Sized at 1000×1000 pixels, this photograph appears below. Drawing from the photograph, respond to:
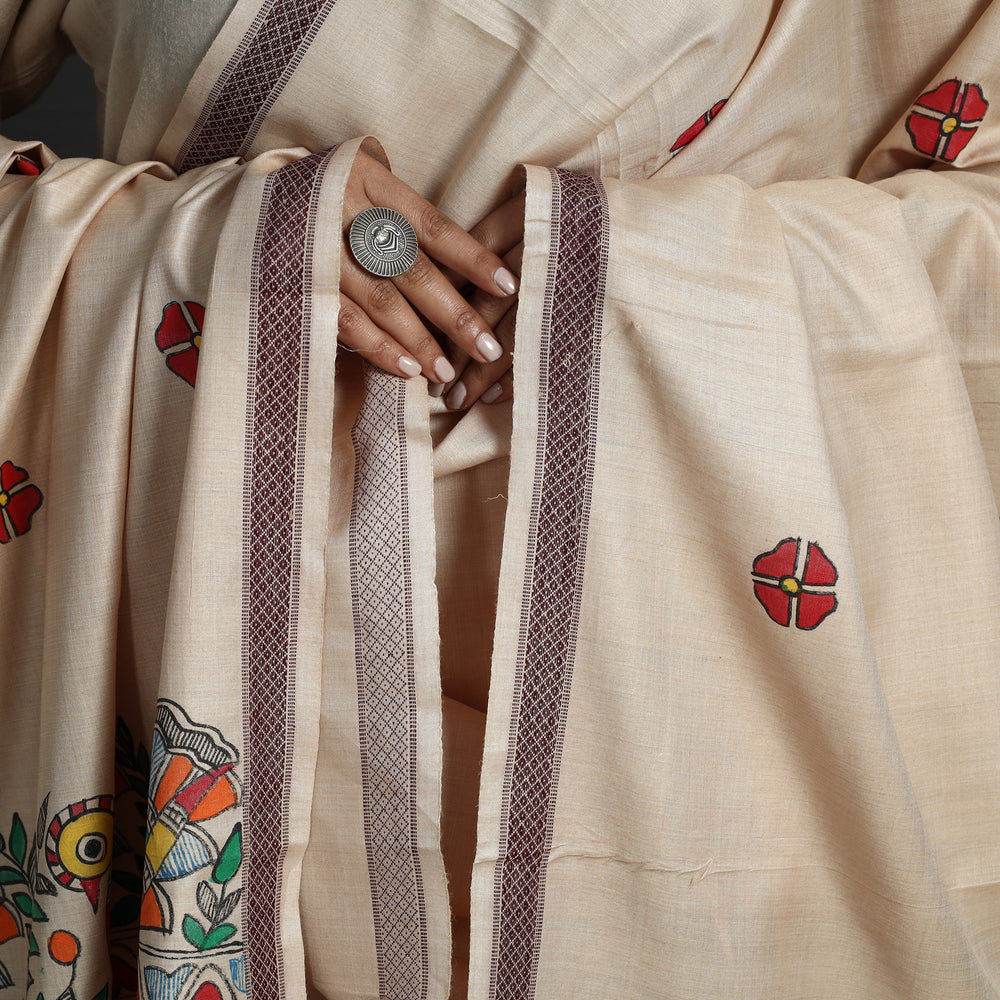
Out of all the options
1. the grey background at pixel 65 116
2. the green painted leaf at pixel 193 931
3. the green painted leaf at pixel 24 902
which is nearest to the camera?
the green painted leaf at pixel 193 931

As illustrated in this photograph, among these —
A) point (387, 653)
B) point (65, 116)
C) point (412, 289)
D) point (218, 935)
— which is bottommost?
point (218, 935)

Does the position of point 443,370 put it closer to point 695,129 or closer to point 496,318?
point 496,318

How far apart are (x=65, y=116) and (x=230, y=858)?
1003 mm

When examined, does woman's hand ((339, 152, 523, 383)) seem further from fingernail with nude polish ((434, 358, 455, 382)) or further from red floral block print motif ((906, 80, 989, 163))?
red floral block print motif ((906, 80, 989, 163))

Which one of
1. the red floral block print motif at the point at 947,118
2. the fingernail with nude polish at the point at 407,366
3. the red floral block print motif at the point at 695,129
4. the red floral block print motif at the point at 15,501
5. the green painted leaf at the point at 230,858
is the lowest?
the green painted leaf at the point at 230,858

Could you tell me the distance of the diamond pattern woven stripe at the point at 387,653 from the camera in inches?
23.3

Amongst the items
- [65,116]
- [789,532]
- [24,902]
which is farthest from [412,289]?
[65,116]

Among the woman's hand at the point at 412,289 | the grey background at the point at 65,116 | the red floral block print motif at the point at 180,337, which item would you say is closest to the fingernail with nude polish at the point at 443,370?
the woman's hand at the point at 412,289

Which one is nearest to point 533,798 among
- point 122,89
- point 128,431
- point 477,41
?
point 128,431

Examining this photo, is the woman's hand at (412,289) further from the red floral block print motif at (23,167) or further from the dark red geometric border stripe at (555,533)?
the red floral block print motif at (23,167)

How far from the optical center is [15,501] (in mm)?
652

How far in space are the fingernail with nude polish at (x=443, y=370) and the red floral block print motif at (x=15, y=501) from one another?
0.30 m

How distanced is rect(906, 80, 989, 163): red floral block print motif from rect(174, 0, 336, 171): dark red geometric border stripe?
0.46 m

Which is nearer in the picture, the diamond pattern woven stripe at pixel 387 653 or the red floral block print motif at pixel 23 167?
the diamond pattern woven stripe at pixel 387 653
